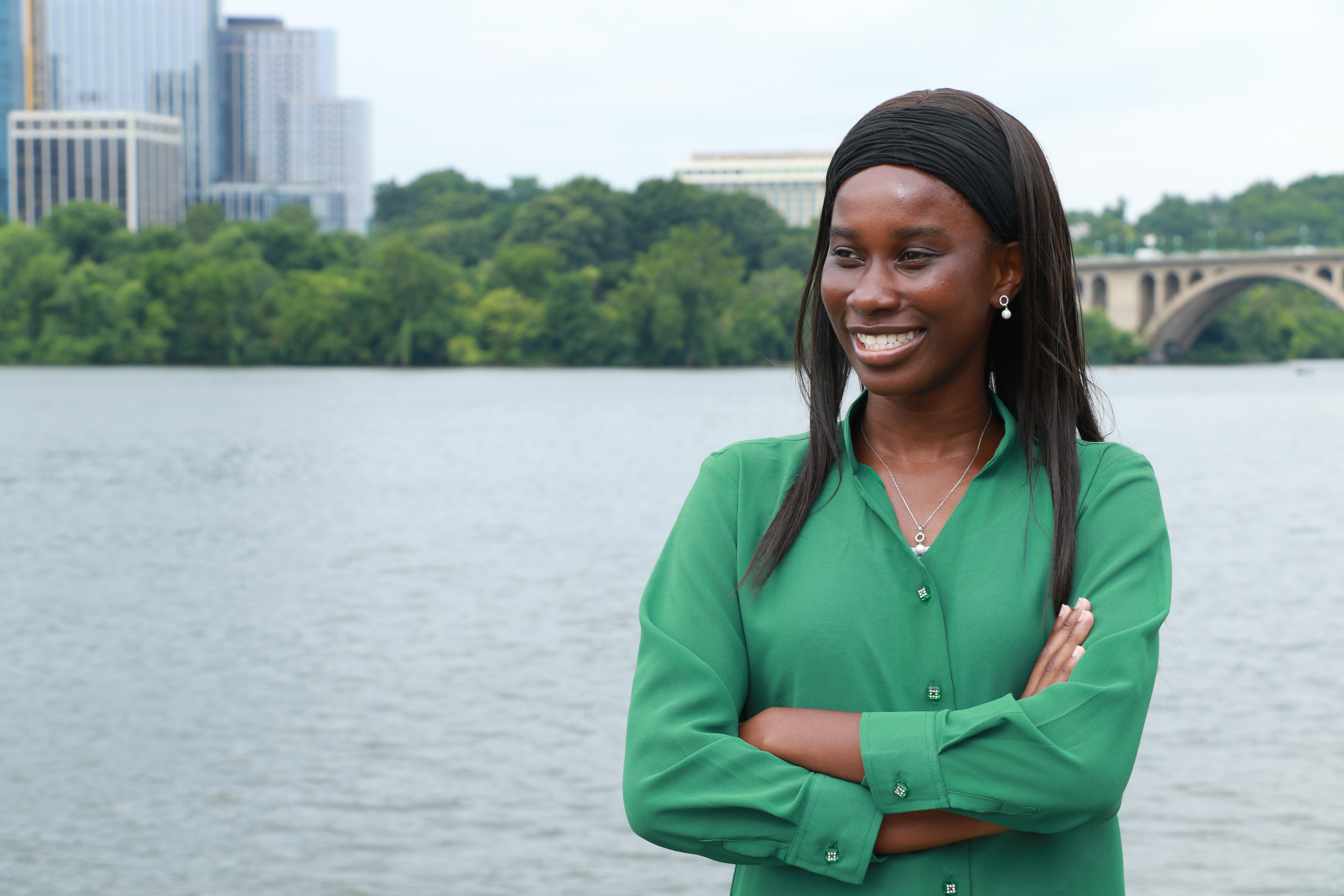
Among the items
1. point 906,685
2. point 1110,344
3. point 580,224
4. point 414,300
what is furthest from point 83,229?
point 906,685

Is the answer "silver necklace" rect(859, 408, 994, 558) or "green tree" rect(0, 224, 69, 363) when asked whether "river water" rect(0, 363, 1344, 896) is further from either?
"green tree" rect(0, 224, 69, 363)

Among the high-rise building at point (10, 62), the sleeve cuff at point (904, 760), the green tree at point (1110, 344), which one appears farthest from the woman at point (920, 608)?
the high-rise building at point (10, 62)

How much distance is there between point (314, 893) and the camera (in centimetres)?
745

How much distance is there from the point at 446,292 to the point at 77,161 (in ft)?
350

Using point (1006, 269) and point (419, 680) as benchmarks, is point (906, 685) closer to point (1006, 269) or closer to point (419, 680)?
point (1006, 269)

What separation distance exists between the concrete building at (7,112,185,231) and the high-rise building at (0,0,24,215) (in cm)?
453

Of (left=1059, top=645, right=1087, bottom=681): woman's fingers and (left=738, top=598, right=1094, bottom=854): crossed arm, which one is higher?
(left=1059, top=645, right=1087, bottom=681): woman's fingers

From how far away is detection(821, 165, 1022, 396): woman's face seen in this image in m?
2.01

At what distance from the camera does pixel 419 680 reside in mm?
11930

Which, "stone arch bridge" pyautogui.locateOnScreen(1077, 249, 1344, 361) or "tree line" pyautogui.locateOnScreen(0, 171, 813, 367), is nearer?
"tree line" pyautogui.locateOnScreen(0, 171, 813, 367)

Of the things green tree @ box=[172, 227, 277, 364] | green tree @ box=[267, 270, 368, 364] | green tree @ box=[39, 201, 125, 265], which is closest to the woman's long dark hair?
green tree @ box=[172, 227, 277, 364]

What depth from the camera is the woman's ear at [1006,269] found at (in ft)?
6.81

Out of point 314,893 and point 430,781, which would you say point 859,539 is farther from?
point 430,781

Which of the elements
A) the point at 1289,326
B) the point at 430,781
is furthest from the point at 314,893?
the point at 1289,326
